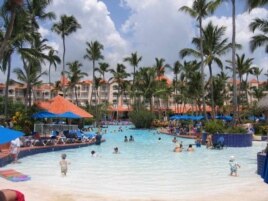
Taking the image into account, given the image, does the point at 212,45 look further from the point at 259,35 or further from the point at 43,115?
the point at 43,115

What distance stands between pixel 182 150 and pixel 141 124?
33.7 metres

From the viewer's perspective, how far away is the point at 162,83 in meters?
67.2

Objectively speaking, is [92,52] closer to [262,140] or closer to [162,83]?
[162,83]

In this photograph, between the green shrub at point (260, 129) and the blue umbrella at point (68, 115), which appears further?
the green shrub at point (260, 129)

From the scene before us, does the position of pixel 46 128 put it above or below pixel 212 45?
below

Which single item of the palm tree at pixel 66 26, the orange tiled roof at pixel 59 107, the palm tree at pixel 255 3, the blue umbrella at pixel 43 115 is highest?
the palm tree at pixel 66 26

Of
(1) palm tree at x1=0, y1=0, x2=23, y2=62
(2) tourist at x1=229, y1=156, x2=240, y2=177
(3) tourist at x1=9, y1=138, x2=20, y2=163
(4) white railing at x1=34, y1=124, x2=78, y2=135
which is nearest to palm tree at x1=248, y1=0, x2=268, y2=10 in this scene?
(2) tourist at x1=229, y1=156, x2=240, y2=177

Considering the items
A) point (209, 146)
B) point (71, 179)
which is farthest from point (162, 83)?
point (71, 179)

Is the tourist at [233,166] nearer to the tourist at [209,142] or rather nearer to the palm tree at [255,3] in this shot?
the palm tree at [255,3]

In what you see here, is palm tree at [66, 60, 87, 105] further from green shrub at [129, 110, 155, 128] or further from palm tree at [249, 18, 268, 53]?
palm tree at [249, 18, 268, 53]

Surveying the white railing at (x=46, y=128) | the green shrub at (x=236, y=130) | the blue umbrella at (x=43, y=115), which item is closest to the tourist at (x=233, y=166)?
the green shrub at (x=236, y=130)

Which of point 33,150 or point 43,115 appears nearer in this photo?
point 33,150

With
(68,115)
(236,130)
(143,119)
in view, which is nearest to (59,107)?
(68,115)

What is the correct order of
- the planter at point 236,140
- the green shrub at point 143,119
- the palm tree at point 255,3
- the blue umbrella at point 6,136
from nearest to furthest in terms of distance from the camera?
1. the blue umbrella at point 6,136
2. the palm tree at point 255,3
3. the planter at point 236,140
4. the green shrub at point 143,119
